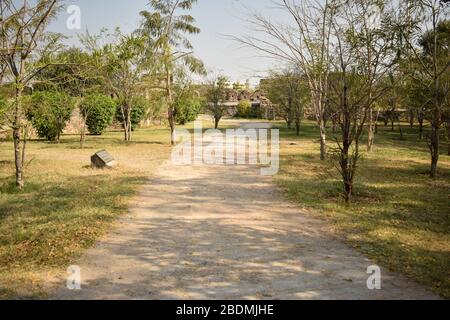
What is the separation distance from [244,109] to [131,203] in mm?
46301

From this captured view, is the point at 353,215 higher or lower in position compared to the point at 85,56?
lower

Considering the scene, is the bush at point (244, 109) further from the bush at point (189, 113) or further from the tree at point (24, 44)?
the tree at point (24, 44)

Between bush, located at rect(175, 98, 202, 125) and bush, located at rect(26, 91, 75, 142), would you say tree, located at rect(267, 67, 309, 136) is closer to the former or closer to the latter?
bush, located at rect(175, 98, 202, 125)

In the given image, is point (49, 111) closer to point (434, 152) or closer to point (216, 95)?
point (434, 152)

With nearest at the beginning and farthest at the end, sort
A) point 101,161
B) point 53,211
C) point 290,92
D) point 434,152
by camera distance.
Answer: point 53,211 < point 434,152 < point 101,161 < point 290,92

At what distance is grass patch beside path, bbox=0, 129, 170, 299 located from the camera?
16.3ft

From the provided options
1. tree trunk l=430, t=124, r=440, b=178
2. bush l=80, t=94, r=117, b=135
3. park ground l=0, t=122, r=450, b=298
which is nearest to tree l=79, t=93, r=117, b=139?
bush l=80, t=94, r=117, b=135

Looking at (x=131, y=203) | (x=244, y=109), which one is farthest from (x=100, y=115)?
(x=244, y=109)

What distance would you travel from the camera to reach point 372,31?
10.7 meters

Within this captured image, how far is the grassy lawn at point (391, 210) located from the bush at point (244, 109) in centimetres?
3887

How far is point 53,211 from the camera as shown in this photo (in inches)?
305

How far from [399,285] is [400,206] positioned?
4.34 m
